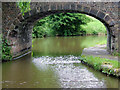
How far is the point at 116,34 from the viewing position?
9.09m

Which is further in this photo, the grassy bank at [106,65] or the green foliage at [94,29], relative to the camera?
the green foliage at [94,29]

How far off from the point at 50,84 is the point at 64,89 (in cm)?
62

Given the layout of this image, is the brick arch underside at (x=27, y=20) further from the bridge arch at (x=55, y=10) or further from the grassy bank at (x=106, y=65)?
the grassy bank at (x=106, y=65)

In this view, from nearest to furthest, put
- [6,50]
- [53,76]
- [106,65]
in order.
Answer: [53,76], [106,65], [6,50]

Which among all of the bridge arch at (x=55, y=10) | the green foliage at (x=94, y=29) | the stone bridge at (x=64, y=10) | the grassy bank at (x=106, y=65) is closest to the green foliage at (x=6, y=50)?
the stone bridge at (x=64, y=10)

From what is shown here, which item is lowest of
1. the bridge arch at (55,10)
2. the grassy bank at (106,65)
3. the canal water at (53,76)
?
the canal water at (53,76)

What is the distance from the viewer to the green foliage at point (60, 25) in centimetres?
2518

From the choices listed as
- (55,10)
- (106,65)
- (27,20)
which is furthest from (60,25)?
(106,65)

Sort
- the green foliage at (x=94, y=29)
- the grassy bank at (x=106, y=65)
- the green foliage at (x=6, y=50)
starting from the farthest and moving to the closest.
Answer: the green foliage at (x=94, y=29), the green foliage at (x=6, y=50), the grassy bank at (x=106, y=65)

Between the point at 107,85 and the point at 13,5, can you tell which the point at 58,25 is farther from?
the point at 107,85

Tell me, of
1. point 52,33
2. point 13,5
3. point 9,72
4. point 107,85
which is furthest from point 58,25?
point 107,85

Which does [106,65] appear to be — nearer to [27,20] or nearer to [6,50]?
[6,50]

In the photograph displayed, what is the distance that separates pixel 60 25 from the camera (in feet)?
88.5

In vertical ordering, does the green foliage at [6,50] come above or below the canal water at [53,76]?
above
